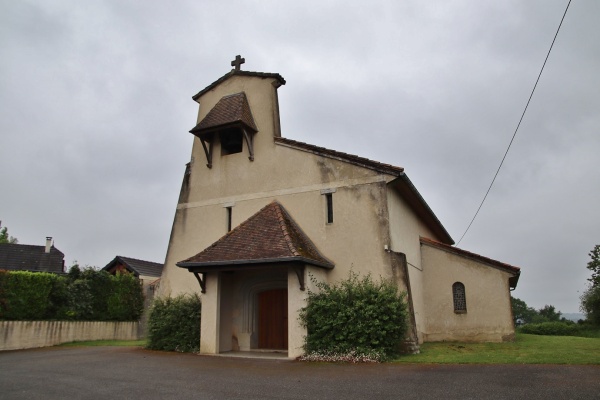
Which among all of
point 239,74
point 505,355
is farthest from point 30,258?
point 505,355

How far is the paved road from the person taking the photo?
7.56 metres

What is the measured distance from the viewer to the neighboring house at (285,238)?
46.9 ft

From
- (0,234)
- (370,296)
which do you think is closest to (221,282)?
(370,296)

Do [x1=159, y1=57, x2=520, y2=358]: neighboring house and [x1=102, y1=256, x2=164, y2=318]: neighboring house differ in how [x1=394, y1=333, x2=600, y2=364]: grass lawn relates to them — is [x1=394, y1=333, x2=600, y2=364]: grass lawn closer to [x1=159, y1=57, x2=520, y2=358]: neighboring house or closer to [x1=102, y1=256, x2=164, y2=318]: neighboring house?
[x1=159, y1=57, x2=520, y2=358]: neighboring house

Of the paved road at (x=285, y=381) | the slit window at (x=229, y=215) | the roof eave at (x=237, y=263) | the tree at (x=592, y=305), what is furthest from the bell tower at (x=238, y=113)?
the tree at (x=592, y=305)

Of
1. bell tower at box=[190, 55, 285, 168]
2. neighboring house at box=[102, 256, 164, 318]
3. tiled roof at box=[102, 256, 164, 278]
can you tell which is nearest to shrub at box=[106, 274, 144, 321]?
neighboring house at box=[102, 256, 164, 318]

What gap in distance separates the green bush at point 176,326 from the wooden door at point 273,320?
2.18 m

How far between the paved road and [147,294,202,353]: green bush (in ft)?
9.74

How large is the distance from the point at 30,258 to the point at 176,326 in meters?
27.2

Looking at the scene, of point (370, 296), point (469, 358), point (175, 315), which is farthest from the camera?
point (175, 315)

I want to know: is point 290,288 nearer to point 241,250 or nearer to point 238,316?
point 241,250

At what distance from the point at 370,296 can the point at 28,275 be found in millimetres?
13668

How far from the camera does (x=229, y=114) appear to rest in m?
17.6

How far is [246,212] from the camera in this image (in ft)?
56.0
